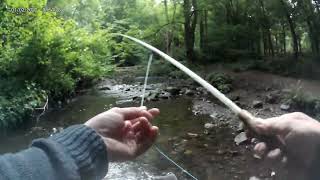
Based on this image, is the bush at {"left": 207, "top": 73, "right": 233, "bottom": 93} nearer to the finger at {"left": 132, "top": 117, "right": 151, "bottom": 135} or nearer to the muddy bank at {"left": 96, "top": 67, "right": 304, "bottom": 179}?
the muddy bank at {"left": 96, "top": 67, "right": 304, "bottom": 179}

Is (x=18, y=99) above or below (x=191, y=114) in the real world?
above

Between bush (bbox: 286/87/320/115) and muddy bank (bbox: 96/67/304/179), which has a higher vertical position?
bush (bbox: 286/87/320/115)

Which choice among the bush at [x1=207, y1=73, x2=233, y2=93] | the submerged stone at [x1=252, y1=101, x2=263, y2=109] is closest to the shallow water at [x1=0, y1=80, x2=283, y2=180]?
the submerged stone at [x1=252, y1=101, x2=263, y2=109]

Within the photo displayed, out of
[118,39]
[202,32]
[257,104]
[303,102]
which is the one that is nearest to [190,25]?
[202,32]

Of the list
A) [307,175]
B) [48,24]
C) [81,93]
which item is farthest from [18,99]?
[307,175]

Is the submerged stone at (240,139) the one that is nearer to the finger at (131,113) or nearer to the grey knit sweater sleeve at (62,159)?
the finger at (131,113)

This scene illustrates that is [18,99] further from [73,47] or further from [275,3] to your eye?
[275,3]
